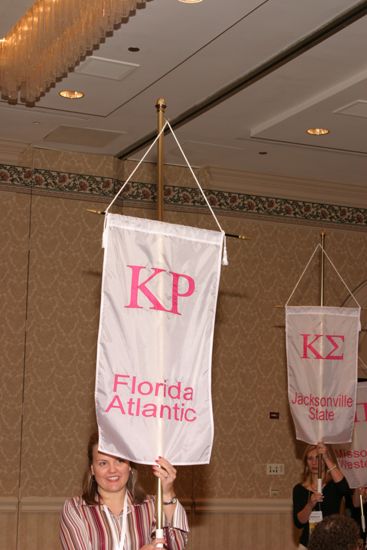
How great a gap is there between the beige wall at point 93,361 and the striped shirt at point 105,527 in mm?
3902

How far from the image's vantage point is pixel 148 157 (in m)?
8.45

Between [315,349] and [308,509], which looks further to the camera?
[315,349]

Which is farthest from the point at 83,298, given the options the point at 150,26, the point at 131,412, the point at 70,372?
the point at 131,412

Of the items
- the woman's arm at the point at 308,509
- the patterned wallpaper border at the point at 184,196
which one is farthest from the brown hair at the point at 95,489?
the patterned wallpaper border at the point at 184,196

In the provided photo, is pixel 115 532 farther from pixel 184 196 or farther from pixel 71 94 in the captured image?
pixel 184 196

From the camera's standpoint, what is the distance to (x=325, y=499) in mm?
7035

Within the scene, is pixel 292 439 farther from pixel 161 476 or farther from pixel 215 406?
pixel 161 476

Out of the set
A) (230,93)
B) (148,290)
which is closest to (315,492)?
(230,93)

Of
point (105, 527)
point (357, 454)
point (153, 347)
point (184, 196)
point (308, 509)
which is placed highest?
point (184, 196)

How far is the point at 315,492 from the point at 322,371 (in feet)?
2.81

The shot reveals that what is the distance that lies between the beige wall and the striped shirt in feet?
12.8

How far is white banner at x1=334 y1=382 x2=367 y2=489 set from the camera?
7832 mm

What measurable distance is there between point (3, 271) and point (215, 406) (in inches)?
83.5

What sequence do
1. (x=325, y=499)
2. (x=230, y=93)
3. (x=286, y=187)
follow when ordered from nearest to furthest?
(x=230, y=93) < (x=325, y=499) < (x=286, y=187)
